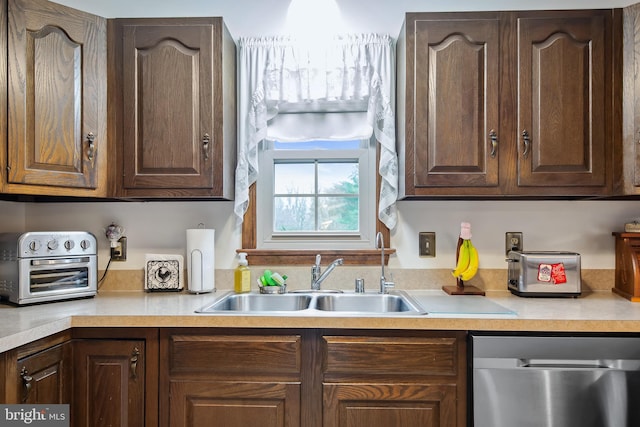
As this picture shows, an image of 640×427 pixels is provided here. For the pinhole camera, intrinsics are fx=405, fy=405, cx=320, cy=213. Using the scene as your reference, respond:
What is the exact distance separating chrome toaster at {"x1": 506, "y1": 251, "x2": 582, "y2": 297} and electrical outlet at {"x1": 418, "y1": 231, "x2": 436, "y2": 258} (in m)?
0.40

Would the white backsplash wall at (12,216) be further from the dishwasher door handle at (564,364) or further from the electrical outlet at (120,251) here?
the dishwasher door handle at (564,364)

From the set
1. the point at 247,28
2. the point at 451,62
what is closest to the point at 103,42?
the point at 247,28

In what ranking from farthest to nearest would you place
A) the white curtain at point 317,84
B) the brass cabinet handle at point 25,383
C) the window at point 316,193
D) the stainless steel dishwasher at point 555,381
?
the window at point 316,193 < the white curtain at point 317,84 < the stainless steel dishwasher at point 555,381 < the brass cabinet handle at point 25,383

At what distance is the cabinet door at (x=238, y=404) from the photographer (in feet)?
4.87

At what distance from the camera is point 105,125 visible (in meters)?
1.82

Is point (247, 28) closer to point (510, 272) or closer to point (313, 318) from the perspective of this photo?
point (313, 318)

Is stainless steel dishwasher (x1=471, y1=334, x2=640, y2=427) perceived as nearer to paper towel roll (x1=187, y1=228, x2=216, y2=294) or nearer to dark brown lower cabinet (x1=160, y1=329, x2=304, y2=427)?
dark brown lower cabinet (x1=160, y1=329, x2=304, y2=427)

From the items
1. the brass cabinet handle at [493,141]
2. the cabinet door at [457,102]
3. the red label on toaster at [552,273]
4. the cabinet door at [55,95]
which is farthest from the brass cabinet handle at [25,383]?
the red label on toaster at [552,273]

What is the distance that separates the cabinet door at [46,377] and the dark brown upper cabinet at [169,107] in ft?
2.36

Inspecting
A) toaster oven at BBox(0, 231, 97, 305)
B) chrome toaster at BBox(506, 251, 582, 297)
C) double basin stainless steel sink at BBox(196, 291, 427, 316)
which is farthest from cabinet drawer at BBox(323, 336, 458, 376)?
toaster oven at BBox(0, 231, 97, 305)

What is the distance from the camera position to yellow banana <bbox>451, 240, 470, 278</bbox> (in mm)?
1936

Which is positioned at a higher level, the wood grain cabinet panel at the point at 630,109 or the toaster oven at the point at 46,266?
the wood grain cabinet panel at the point at 630,109

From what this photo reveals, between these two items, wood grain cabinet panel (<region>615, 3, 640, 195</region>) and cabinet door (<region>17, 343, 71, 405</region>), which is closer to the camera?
cabinet door (<region>17, 343, 71, 405</region>)

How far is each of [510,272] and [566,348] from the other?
579mm
